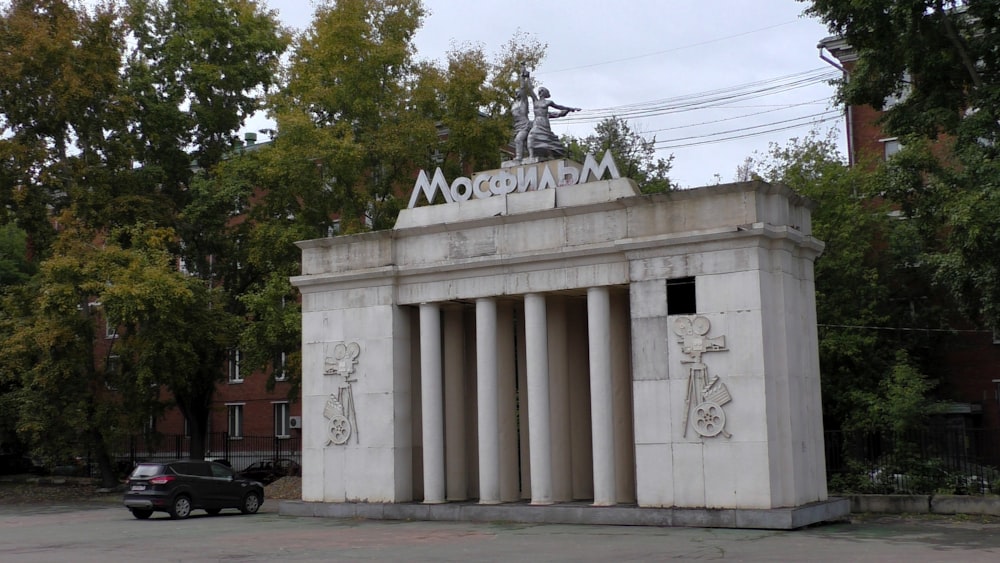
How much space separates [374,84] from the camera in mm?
37812

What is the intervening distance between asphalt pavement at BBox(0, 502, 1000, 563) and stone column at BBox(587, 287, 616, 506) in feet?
4.43

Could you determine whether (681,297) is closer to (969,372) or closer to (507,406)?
(507,406)

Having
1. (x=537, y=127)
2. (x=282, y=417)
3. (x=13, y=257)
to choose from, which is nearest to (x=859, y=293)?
(x=537, y=127)

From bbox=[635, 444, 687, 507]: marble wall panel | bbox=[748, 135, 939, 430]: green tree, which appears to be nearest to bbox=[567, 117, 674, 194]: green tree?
bbox=[748, 135, 939, 430]: green tree

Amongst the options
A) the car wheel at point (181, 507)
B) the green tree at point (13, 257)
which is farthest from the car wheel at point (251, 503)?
the green tree at point (13, 257)

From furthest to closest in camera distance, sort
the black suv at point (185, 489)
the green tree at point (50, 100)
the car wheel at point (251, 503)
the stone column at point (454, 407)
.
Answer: the green tree at point (50, 100)
the car wheel at point (251, 503)
the black suv at point (185, 489)
the stone column at point (454, 407)

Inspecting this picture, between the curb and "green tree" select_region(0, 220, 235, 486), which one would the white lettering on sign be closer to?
the curb

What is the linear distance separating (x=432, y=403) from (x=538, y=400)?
3092mm

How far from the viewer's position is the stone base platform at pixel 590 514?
68.9ft

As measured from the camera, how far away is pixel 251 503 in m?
30.9

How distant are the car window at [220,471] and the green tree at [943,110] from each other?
20.5 meters

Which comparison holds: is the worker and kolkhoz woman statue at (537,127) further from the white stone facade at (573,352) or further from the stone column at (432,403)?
the stone column at (432,403)

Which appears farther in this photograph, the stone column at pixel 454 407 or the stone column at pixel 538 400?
the stone column at pixel 454 407

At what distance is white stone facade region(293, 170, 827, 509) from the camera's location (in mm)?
21953
